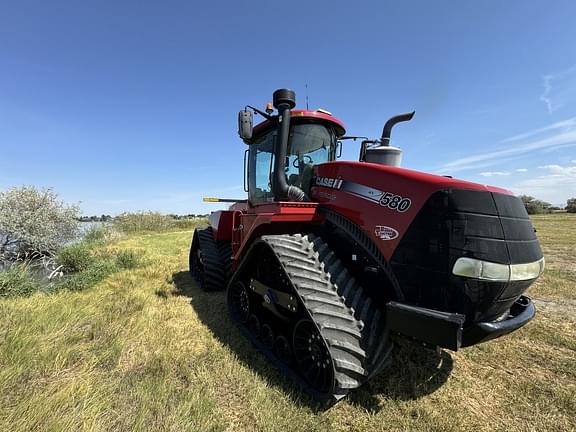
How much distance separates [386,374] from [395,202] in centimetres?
175

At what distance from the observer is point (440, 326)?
6.95 feet

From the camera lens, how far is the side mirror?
149 inches

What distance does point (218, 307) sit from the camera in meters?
4.97

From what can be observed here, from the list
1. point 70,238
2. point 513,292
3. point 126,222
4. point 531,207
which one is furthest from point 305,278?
point 531,207

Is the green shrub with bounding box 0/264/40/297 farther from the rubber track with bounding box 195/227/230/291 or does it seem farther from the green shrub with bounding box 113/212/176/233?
the green shrub with bounding box 113/212/176/233

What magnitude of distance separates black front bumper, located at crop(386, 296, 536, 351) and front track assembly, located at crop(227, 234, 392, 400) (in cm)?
34

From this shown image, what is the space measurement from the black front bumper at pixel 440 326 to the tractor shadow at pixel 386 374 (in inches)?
29.1

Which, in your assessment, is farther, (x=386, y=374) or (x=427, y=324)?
(x=386, y=374)

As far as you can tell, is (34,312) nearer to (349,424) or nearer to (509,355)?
(349,424)

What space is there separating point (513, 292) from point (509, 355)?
161cm

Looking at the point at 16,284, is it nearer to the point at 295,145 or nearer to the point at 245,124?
the point at 245,124

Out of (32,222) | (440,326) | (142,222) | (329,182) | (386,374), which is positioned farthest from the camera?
(142,222)

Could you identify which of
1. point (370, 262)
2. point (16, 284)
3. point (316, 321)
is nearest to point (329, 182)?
point (370, 262)

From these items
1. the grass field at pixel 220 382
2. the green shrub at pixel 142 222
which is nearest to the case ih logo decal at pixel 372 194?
the grass field at pixel 220 382
